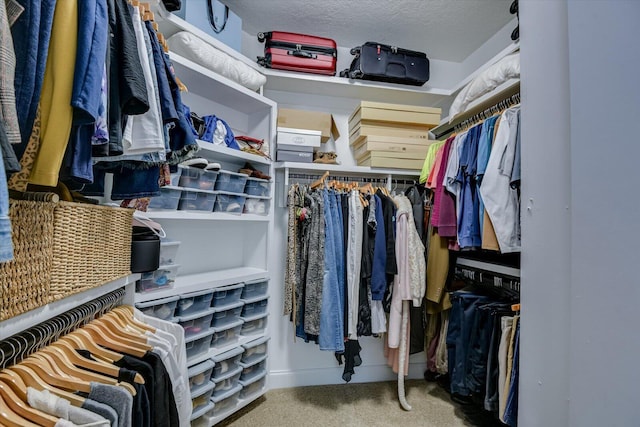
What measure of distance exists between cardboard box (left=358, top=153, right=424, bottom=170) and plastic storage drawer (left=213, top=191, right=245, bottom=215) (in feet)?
3.03

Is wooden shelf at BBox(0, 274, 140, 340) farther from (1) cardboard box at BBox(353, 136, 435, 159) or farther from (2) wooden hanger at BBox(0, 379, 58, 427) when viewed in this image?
(1) cardboard box at BBox(353, 136, 435, 159)

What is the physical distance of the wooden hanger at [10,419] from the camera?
0.50 metres

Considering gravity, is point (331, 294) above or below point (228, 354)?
above

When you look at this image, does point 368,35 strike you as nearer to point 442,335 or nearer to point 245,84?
point 245,84

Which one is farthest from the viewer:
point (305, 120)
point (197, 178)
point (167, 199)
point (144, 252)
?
point (305, 120)

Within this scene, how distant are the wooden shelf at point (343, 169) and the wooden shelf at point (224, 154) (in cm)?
15

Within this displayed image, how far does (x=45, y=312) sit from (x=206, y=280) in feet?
3.20

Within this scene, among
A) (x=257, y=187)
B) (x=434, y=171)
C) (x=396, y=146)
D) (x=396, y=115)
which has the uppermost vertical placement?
(x=396, y=115)

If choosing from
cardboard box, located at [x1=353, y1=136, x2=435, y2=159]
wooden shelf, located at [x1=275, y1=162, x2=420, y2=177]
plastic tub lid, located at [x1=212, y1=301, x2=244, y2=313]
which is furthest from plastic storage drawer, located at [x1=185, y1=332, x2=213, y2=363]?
cardboard box, located at [x1=353, y1=136, x2=435, y2=159]

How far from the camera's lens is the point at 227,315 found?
171 centimetres

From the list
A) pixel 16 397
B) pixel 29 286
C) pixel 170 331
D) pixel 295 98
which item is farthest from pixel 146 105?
pixel 295 98

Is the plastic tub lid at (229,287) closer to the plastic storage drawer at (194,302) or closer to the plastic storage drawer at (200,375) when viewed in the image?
the plastic storage drawer at (194,302)

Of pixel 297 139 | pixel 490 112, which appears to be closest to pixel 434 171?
pixel 490 112

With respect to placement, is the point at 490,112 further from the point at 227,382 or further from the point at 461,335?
the point at 227,382
